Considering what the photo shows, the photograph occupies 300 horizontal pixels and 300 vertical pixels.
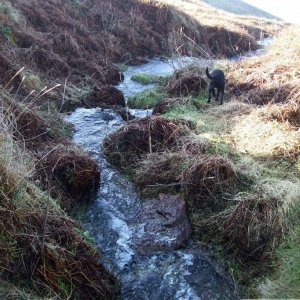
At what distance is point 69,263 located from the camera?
3.51 metres

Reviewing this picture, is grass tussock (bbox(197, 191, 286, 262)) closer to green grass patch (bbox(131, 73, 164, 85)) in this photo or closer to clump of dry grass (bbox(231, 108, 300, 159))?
clump of dry grass (bbox(231, 108, 300, 159))

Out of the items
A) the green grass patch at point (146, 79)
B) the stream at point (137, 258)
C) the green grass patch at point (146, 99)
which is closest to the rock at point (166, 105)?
the green grass patch at point (146, 99)

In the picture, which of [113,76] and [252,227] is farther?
[113,76]

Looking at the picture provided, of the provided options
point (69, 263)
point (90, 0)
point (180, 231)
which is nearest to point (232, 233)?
point (180, 231)

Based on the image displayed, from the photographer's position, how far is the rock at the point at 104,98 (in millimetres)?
8863

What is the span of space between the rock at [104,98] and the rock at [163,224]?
169 inches

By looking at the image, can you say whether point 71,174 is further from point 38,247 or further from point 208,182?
point 38,247

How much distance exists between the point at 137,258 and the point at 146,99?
5566 mm

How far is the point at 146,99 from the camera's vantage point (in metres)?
9.33

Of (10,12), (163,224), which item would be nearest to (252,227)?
(163,224)

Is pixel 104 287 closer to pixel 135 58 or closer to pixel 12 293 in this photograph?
pixel 12 293

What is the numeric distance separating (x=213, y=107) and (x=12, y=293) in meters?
5.97

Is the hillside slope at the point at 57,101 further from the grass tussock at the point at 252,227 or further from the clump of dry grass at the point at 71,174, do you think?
the grass tussock at the point at 252,227

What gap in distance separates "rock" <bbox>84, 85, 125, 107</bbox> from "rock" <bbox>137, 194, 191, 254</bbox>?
4283mm
